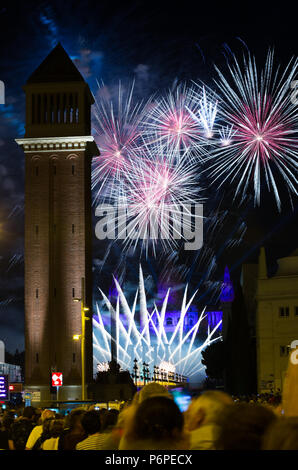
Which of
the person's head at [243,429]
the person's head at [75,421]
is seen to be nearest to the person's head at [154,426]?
the person's head at [243,429]

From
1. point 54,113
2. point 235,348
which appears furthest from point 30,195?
point 235,348

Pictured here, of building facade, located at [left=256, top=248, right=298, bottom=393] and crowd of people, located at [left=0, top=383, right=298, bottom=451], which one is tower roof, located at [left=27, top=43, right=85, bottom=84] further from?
crowd of people, located at [left=0, top=383, right=298, bottom=451]

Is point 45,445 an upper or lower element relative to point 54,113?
lower

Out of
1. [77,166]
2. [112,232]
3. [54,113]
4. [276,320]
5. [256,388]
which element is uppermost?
[54,113]

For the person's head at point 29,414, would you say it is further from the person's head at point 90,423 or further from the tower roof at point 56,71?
the tower roof at point 56,71

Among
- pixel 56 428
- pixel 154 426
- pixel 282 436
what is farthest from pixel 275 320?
pixel 282 436

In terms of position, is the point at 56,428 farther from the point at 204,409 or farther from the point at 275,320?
the point at 275,320
